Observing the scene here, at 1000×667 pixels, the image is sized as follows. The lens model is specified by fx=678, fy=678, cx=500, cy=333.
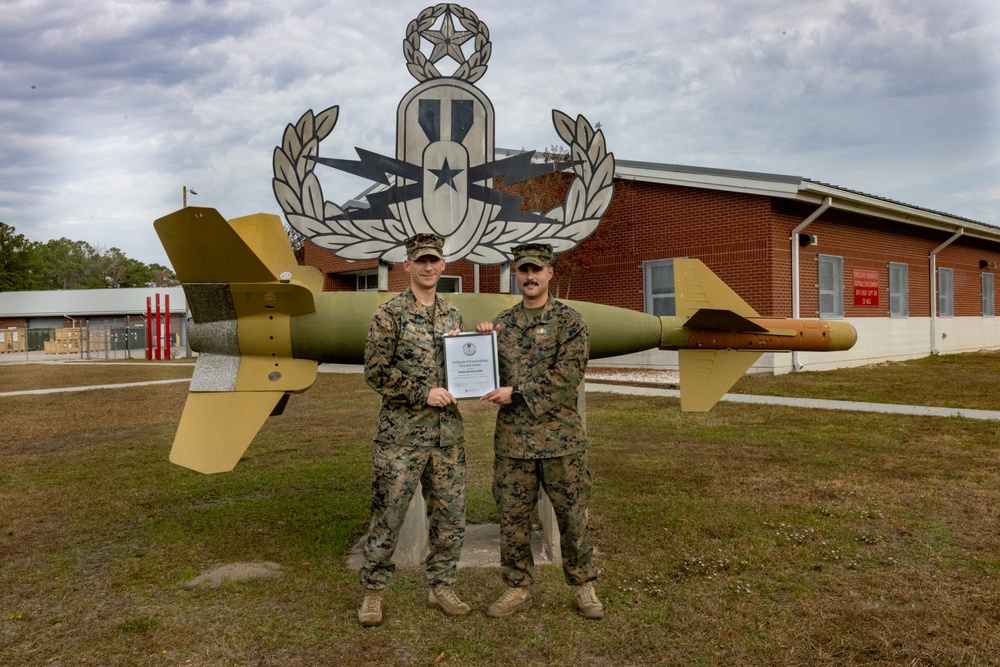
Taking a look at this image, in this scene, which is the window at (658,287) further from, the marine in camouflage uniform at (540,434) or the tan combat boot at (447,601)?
the tan combat boot at (447,601)

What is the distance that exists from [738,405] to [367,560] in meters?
8.37

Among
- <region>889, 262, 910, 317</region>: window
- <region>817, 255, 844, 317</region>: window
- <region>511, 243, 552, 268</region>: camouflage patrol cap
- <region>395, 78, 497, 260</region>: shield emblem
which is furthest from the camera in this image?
<region>889, 262, 910, 317</region>: window

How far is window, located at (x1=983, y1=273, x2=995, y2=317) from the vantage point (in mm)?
22609

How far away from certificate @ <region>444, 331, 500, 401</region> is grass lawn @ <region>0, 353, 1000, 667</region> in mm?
1255

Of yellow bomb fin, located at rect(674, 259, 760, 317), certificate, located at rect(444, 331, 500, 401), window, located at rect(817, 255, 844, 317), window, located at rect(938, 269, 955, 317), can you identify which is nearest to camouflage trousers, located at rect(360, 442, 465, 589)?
certificate, located at rect(444, 331, 500, 401)

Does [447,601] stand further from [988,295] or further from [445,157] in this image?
[988,295]

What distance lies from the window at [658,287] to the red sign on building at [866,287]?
443 cm

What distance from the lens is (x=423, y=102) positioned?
5.34 metres

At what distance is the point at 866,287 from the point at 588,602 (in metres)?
15.3

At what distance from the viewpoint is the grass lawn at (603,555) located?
3.37 metres

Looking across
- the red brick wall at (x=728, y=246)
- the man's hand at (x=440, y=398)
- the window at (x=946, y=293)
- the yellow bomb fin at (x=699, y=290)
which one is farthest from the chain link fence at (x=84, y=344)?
the man's hand at (x=440, y=398)

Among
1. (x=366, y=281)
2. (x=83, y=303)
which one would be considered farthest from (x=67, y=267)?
(x=366, y=281)

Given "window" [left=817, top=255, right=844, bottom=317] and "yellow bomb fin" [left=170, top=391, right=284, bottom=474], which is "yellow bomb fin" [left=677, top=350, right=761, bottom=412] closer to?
"yellow bomb fin" [left=170, top=391, right=284, bottom=474]

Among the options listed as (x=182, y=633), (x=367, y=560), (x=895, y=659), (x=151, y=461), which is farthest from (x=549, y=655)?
(x=151, y=461)
